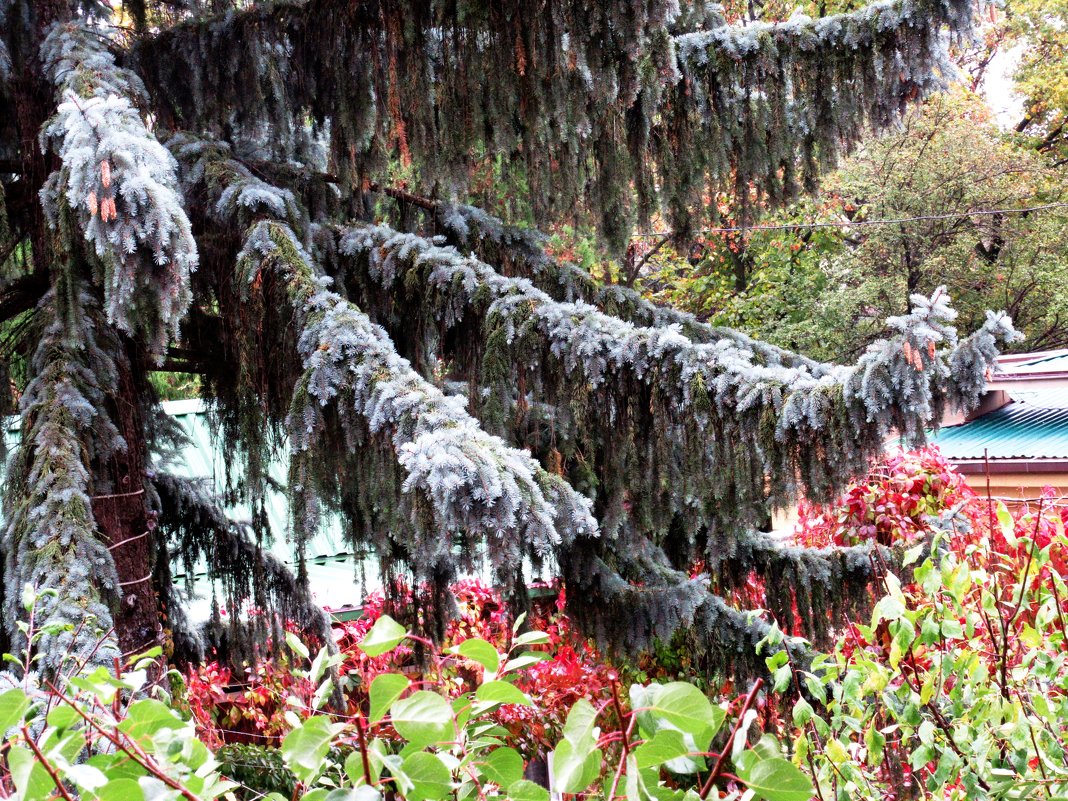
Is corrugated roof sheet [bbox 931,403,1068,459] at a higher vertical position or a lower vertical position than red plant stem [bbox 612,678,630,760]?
lower

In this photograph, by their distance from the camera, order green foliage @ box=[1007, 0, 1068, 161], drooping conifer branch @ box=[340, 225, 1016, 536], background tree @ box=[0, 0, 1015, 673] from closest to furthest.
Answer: drooping conifer branch @ box=[340, 225, 1016, 536] → background tree @ box=[0, 0, 1015, 673] → green foliage @ box=[1007, 0, 1068, 161]

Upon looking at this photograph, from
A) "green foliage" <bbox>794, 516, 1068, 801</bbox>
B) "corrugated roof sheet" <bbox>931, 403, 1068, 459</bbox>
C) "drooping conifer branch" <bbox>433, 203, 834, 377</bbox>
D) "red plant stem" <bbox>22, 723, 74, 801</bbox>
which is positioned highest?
"drooping conifer branch" <bbox>433, 203, 834, 377</bbox>

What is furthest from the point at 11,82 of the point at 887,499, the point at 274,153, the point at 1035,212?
the point at 1035,212

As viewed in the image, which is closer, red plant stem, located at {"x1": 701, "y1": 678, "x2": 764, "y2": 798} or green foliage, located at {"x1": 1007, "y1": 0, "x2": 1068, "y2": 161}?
red plant stem, located at {"x1": 701, "y1": 678, "x2": 764, "y2": 798}

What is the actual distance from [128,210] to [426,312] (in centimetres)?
150

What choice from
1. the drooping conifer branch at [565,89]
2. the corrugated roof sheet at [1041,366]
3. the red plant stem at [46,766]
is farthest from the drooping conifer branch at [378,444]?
the corrugated roof sheet at [1041,366]

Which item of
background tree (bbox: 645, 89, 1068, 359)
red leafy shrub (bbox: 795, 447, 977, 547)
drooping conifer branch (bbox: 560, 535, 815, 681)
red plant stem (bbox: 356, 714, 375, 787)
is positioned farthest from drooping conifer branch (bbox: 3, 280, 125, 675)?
background tree (bbox: 645, 89, 1068, 359)

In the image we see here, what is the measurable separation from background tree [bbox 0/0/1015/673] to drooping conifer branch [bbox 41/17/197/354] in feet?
0.04

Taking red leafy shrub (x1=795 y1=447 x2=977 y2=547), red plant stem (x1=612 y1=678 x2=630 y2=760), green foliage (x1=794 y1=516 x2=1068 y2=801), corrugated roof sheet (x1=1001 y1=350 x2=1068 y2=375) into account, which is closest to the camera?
red plant stem (x1=612 y1=678 x2=630 y2=760)

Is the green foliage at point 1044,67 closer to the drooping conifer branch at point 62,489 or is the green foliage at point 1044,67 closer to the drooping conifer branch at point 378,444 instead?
the drooping conifer branch at point 378,444

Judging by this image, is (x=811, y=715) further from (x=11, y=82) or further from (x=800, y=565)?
(x=11, y=82)

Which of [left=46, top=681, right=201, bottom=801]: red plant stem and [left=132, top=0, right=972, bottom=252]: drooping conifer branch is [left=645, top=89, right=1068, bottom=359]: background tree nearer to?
[left=132, top=0, right=972, bottom=252]: drooping conifer branch

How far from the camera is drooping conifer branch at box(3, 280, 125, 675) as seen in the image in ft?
9.36

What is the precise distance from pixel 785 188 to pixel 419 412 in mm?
2717
